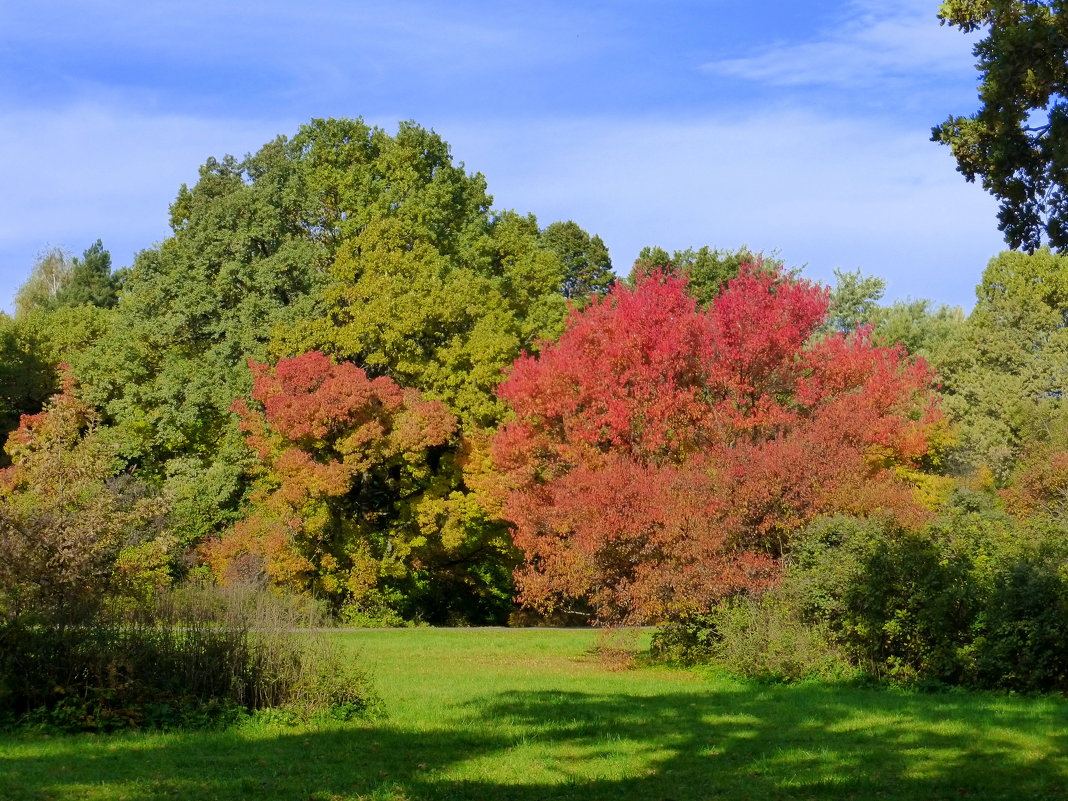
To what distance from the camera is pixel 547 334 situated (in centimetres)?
3500

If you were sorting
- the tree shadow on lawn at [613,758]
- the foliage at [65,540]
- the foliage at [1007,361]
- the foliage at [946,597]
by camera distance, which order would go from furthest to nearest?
the foliage at [1007,361]
the foliage at [946,597]
the foliage at [65,540]
the tree shadow on lawn at [613,758]

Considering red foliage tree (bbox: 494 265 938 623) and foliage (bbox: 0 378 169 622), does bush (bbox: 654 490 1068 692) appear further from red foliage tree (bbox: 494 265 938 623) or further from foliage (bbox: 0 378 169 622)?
foliage (bbox: 0 378 169 622)

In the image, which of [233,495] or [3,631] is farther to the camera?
[233,495]

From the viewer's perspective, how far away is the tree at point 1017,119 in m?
10.8

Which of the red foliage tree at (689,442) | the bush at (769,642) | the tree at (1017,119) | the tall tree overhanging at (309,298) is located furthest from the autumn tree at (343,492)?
the tree at (1017,119)

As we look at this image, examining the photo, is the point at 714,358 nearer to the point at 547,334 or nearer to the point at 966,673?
the point at 966,673

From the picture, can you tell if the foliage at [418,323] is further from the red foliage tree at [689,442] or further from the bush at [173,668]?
the bush at [173,668]

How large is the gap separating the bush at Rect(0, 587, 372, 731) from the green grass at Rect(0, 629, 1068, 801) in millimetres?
572

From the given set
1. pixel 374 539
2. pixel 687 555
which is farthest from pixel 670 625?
pixel 374 539

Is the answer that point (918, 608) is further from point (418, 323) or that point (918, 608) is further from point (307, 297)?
point (307, 297)

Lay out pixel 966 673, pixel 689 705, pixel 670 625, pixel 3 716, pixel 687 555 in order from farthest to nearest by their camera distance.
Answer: pixel 670 625, pixel 687 555, pixel 966 673, pixel 689 705, pixel 3 716

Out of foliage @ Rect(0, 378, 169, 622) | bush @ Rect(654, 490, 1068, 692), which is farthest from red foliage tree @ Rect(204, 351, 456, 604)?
bush @ Rect(654, 490, 1068, 692)

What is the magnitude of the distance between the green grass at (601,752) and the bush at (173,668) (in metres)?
0.57

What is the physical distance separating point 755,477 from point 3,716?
12.0 meters
